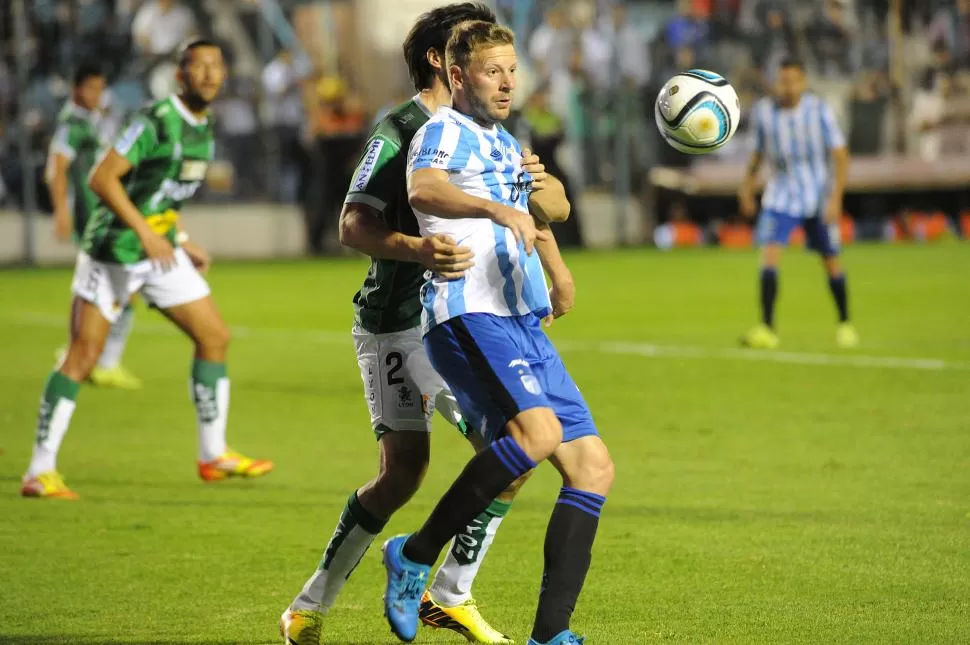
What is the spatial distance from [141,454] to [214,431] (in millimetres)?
1044

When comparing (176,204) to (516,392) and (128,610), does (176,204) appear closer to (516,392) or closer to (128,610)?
(128,610)

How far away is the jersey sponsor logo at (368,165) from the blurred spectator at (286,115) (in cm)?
2037

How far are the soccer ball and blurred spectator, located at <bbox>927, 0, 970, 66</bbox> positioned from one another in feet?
76.5

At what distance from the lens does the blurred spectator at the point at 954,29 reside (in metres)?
28.5

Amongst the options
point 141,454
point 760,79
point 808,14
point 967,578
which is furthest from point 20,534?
point 808,14

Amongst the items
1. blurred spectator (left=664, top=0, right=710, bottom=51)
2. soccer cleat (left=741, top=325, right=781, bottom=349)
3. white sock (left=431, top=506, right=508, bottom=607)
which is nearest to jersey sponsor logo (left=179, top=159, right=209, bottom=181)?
white sock (left=431, top=506, right=508, bottom=607)

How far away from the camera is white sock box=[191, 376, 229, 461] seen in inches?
339

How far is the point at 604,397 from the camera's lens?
11305 mm

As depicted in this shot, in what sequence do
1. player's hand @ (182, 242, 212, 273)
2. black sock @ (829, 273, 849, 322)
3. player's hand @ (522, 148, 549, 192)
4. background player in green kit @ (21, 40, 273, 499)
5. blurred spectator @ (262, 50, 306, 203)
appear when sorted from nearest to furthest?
player's hand @ (522, 148, 549, 192)
background player in green kit @ (21, 40, 273, 499)
player's hand @ (182, 242, 212, 273)
black sock @ (829, 273, 849, 322)
blurred spectator @ (262, 50, 306, 203)

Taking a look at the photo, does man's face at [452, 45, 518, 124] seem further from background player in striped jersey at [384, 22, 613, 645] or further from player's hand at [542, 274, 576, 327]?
player's hand at [542, 274, 576, 327]

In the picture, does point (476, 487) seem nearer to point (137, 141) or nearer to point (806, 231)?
point (137, 141)

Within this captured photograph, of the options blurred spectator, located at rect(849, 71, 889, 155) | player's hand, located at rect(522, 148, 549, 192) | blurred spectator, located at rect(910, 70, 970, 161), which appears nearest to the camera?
player's hand, located at rect(522, 148, 549, 192)

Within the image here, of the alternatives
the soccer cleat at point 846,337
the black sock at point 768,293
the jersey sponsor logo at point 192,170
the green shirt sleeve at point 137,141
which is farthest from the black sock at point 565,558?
the black sock at point 768,293

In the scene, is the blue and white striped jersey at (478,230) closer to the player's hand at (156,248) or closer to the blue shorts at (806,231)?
the player's hand at (156,248)
